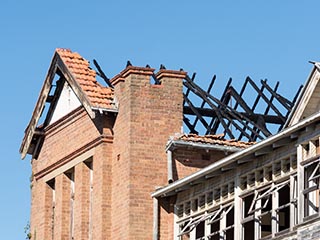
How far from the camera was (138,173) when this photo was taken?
41250 millimetres

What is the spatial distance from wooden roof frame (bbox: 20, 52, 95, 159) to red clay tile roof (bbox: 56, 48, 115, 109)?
0.13m

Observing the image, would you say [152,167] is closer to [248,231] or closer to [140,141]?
[140,141]

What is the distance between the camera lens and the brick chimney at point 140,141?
1615 inches

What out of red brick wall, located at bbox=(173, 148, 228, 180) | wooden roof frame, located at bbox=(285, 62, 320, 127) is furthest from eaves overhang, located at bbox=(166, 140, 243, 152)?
wooden roof frame, located at bbox=(285, 62, 320, 127)

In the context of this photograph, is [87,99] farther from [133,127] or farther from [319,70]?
[319,70]

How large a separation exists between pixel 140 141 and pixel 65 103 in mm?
5216

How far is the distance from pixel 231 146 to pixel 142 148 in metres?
2.65

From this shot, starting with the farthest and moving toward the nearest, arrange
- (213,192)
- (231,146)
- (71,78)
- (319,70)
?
(71,78) < (231,146) < (213,192) < (319,70)

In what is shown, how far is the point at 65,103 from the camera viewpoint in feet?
151

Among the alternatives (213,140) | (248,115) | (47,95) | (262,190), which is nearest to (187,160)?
(213,140)

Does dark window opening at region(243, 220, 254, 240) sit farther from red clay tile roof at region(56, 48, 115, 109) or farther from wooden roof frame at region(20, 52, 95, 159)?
wooden roof frame at region(20, 52, 95, 159)

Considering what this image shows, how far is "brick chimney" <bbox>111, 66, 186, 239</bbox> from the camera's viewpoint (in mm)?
41031

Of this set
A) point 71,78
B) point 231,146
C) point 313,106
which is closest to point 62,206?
point 71,78

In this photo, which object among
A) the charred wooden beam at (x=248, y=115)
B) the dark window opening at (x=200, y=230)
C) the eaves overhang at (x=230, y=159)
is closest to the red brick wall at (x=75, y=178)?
the eaves overhang at (x=230, y=159)
